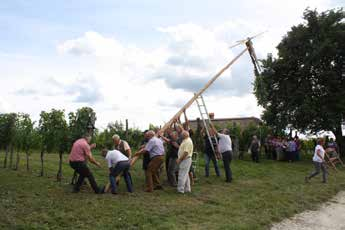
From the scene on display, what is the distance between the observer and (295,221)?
8.62m

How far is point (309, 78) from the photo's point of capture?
2683 cm

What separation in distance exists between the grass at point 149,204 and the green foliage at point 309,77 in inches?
515

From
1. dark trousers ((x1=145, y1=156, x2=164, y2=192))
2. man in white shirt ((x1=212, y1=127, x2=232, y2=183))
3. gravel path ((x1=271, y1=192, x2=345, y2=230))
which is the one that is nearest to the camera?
gravel path ((x1=271, y1=192, x2=345, y2=230))

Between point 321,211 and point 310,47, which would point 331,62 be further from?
point 321,211

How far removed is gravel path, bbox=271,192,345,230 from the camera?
8188 millimetres

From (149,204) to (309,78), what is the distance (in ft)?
69.5

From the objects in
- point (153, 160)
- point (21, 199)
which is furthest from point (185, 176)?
point (21, 199)

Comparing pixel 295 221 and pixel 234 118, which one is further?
pixel 234 118

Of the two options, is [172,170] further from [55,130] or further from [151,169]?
[55,130]

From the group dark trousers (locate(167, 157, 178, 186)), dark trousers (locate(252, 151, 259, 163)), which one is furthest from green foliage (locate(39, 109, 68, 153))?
dark trousers (locate(252, 151, 259, 163))

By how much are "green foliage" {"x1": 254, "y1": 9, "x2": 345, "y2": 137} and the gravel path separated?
1481cm

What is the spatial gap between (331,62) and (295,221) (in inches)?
812

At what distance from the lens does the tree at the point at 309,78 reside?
82.7 ft

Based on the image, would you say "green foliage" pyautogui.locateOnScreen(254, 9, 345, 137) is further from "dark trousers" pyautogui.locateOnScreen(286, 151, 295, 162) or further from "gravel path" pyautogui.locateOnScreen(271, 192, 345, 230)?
"gravel path" pyautogui.locateOnScreen(271, 192, 345, 230)
